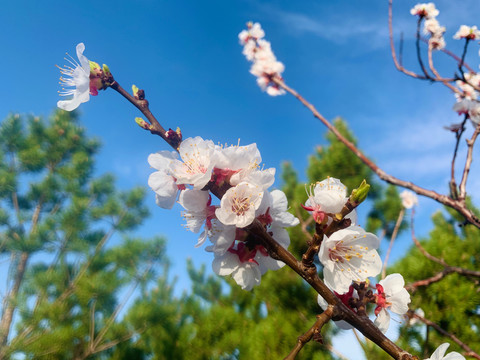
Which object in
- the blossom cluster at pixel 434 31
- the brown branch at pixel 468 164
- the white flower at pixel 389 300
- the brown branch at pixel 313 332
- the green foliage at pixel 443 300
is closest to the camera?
the brown branch at pixel 313 332

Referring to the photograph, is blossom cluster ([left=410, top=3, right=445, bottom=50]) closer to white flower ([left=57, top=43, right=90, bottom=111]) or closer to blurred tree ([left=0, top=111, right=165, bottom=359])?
white flower ([left=57, top=43, right=90, bottom=111])

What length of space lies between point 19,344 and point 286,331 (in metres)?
3.43

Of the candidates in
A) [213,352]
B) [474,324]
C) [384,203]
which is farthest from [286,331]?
[384,203]

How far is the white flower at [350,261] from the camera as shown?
0.47m

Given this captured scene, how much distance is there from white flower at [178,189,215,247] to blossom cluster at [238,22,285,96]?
229 centimetres

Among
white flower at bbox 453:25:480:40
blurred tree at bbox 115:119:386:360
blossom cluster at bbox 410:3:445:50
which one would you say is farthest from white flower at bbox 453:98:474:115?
blurred tree at bbox 115:119:386:360

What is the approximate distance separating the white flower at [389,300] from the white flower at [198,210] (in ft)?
1.03

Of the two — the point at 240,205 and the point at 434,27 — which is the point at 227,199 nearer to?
the point at 240,205

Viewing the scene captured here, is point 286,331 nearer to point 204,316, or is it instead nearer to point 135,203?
point 204,316

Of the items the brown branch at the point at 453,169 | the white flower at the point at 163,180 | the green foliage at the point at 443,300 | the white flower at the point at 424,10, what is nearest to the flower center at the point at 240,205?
the white flower at the point at 163,180

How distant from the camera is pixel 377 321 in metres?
0.58

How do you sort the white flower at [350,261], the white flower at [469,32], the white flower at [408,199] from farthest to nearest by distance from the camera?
the white flower at [408,199]
the white flower at [469,32]
the white flower at [350,261]

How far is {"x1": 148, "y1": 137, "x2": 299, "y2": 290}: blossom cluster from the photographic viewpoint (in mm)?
440

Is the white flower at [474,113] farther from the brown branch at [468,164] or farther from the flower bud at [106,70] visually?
the flower bud at [106,70]
